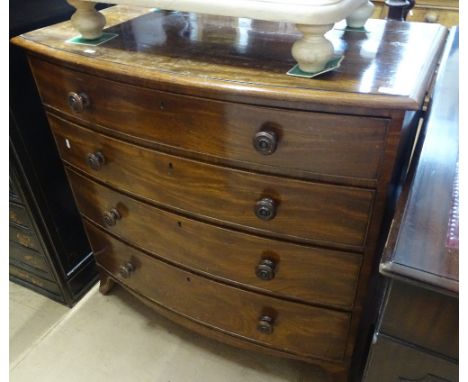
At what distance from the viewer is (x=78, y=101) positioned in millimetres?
905

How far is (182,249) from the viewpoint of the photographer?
3.37 ft

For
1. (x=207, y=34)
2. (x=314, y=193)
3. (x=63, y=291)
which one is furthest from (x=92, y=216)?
(x=314, y=193)

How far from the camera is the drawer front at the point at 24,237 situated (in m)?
1.34

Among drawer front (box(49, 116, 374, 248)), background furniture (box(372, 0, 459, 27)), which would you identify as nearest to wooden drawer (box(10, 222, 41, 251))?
drawer front (box(49, 116, 374, 248))

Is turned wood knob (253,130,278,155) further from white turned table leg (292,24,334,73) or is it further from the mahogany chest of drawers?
white turned table leg (292,24,334,73)

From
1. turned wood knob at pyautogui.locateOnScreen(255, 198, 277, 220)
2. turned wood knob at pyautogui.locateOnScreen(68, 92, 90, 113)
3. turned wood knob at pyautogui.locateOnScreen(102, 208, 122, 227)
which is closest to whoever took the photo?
turned wood knob at pyautogui.locateOnScreen(255, 198, 277, 220)

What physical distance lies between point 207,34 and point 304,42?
344 mm

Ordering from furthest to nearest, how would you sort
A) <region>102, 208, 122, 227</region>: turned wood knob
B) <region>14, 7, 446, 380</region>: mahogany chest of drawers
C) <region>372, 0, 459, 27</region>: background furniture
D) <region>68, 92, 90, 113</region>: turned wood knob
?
<region>372, 0, 459, 27</region>: background furniture
<region>102, 208, 122, 227</region>: turned wood knob
<region>68, 92, 90, 113</region>: turned wood knob
<region>14, 7, 446, 380</region>: mahogany chest of drawers

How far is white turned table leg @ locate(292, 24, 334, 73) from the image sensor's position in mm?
681

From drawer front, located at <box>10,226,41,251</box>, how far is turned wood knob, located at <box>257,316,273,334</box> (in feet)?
2.71

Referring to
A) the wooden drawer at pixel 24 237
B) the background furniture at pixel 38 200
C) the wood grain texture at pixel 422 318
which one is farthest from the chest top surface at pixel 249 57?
the wooden drawer at pixel 24 237

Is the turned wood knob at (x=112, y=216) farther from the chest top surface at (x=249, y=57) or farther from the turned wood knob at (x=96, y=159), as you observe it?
the chest top surface at (x=249, y=57)

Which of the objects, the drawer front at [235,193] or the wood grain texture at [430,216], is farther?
the drawer front at [235,193]

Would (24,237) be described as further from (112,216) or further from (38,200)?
(112,216)
